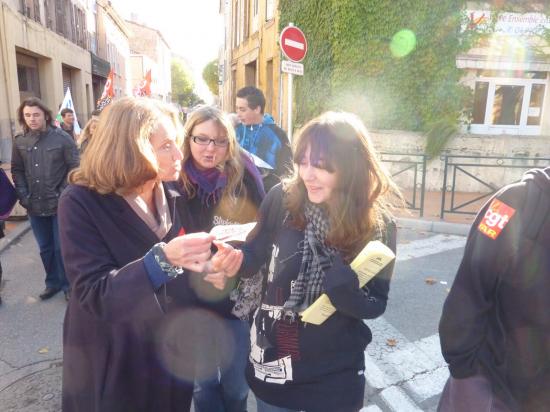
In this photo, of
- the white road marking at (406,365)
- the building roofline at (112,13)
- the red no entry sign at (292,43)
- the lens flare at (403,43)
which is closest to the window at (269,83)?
the lens flare at (403,43)

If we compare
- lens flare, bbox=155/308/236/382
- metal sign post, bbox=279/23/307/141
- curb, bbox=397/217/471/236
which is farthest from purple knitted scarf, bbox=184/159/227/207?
curb, bbox=397/217/471/236

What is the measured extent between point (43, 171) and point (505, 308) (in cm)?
430

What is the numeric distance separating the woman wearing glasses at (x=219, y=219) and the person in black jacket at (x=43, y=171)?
8.29 feet

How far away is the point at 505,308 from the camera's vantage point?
1379 millimetres

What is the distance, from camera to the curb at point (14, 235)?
582 centimetres

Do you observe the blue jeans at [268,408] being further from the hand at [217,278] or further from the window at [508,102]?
the window at [508,102]

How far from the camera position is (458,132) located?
10.5 m

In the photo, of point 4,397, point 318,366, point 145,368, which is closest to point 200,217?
point 145,368

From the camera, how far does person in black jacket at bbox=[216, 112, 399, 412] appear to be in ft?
5.31

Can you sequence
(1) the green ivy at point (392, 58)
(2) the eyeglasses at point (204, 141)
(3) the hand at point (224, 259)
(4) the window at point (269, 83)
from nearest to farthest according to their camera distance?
(3) the hand at point (224, 259), (2) the eyeglasses at point (204, 141), (1) the green ivy at point (392, 58), (4) the window at point (269, 83)

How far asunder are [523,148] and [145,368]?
11545 mm

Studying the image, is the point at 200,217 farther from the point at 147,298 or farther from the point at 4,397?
the point at 4,397

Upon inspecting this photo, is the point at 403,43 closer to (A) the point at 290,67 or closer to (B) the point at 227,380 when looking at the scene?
(A) the point at 290,67

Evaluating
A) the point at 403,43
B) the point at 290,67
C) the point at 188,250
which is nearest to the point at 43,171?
the point at 188,250
